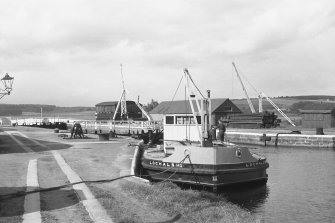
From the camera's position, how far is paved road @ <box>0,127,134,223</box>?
10055 mm

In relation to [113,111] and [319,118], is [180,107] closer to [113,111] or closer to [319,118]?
[113,111]

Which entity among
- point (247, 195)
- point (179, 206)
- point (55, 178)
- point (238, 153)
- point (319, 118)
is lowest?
point (247, 195)

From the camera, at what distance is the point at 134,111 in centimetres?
8462

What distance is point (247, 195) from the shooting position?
60.4ft

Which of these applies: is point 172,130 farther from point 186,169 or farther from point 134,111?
point 134,111

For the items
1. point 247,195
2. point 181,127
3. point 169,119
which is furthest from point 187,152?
point 169,119

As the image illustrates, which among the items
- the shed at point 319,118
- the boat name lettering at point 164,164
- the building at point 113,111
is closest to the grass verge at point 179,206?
the boat name lettering at point 164,164

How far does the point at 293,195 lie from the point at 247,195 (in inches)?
84.1

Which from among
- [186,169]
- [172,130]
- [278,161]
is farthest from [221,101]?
[186,169]

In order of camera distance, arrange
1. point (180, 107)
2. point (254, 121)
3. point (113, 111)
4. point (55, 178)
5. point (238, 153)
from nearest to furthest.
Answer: point (55, 178)
point (238, 153)
point (254, 121)
point (113, 111)
point (180, 107)

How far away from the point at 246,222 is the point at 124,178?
6.33 meters

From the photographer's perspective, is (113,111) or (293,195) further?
(113,111)

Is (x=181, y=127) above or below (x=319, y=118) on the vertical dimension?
below

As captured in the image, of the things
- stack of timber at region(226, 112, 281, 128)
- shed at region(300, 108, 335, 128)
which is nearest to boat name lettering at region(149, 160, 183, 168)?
shed at region(300, 108, 335, 128)
